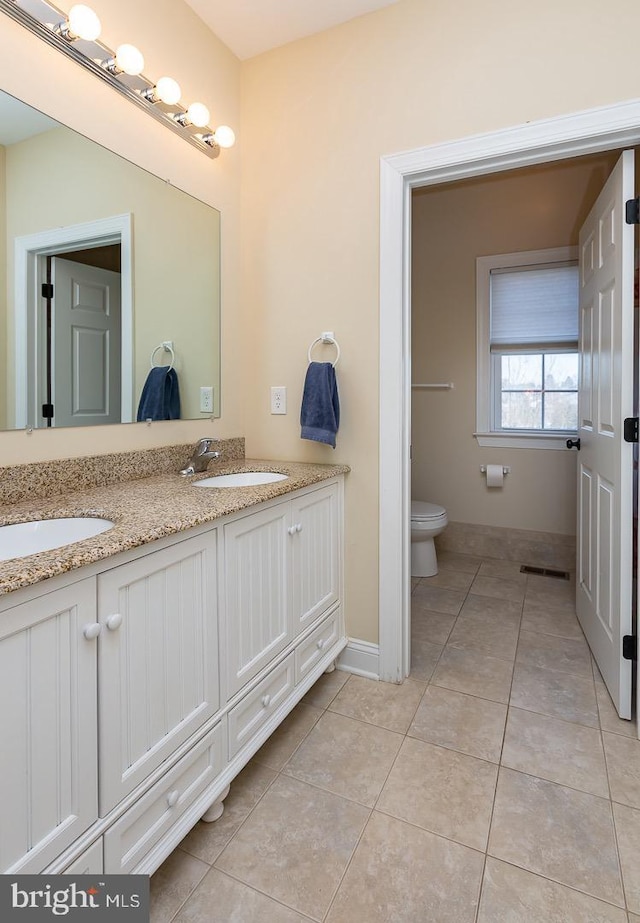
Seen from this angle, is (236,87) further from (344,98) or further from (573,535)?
(573,535)

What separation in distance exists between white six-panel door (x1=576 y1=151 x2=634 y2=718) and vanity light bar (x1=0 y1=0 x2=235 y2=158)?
151 cm

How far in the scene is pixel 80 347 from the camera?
4.88ft

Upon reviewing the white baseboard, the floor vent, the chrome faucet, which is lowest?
the white baseboard

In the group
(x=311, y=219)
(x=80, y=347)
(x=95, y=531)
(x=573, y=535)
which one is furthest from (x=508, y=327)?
(x=95, y=531)

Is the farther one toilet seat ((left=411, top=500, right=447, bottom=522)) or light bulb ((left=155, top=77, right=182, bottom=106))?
toilet seat ((left=411, top=500, right=447, bottom=522))

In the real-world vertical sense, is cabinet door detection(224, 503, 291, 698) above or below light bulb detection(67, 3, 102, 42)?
below

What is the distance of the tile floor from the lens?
41.7 inches

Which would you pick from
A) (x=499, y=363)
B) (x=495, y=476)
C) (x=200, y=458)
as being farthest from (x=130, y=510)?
(x=499, y=363)

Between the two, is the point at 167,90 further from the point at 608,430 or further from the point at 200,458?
the point at 608,430

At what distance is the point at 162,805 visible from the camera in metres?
1.07

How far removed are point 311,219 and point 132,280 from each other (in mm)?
785

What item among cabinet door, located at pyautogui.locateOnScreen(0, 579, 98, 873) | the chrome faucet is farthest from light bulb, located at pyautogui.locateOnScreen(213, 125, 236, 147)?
cabinet door, located at pyautogui.locateOnScreen(0, 579, 98, 873)

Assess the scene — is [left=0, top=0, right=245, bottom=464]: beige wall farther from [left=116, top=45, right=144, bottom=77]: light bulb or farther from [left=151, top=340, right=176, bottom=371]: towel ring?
[left=151, top=340, right=176, bottom=371]: towel ring

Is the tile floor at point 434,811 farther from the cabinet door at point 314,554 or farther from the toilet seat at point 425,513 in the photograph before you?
the toilet seat at point 425,513
